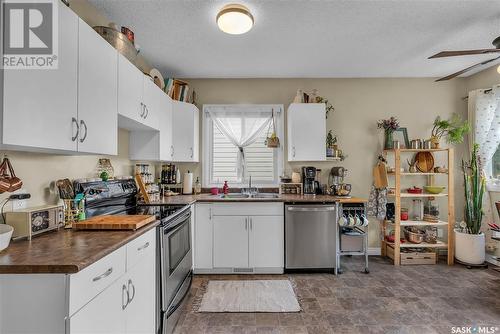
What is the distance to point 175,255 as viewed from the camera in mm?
2135

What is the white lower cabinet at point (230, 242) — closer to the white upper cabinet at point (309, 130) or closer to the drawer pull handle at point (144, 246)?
the white upper cabinet at point (309, 130)

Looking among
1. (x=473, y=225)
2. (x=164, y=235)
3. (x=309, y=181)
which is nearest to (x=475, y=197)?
(x=473, y=225)

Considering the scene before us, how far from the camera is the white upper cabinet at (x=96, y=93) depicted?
1.44 m

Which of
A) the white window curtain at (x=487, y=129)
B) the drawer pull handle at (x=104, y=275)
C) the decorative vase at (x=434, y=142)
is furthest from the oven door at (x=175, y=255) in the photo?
the white window curtain at (x=487, y=129)

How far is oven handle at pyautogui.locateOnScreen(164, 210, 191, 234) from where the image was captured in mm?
1976

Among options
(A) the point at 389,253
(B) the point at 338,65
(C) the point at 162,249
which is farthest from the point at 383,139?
(C) the point at 162,249

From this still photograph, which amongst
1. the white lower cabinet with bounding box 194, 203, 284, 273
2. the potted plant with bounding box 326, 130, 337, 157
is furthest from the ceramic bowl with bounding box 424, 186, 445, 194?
the white lower cabinet with bounding box 194, 203, 284, 273

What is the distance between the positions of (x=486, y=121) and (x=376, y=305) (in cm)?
296

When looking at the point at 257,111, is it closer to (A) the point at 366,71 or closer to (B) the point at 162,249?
(A) the point at 366,71

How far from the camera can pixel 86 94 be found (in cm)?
147

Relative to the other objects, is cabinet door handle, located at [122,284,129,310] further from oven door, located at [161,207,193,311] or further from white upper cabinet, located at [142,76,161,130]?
white upper cabinet, located at [142,76,161,130]

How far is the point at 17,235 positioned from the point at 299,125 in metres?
2.94

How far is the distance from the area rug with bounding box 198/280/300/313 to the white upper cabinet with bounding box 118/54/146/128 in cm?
183

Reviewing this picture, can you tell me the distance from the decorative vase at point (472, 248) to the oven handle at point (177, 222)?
355cm
